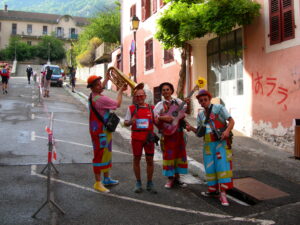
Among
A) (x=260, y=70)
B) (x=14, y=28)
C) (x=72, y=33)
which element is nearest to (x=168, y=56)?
(x=260, y=70)

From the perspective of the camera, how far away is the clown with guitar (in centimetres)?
511

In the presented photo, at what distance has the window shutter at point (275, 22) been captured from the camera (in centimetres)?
859

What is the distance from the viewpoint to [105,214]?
13.8 feet

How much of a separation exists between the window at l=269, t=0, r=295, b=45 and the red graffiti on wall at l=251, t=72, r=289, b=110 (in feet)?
3.28

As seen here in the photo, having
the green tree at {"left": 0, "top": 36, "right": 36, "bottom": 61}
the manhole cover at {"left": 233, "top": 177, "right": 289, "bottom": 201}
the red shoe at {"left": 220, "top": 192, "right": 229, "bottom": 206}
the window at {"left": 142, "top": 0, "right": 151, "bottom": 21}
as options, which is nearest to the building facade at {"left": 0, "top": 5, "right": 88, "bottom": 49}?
the green tree at {"left": 0, "top": 36, "right": 36, "bottom": 61}

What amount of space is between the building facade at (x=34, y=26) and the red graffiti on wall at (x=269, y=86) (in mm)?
65584

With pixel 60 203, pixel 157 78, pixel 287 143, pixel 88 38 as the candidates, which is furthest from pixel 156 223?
pixel 88 38

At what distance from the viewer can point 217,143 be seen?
4.68m

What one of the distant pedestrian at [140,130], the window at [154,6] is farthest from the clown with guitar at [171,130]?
the window at [154,6]

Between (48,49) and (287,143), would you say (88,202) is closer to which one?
(287,143)

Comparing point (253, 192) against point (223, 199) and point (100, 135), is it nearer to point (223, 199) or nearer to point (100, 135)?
point (223, 199)

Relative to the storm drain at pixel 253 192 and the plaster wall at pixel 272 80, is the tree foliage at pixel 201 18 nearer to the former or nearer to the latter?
the plaster wall at pixel 272 80

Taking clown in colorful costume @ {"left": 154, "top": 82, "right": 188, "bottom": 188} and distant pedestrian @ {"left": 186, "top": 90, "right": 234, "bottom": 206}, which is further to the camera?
clown in colorful costume @ {"left": 154, "top": 82, "right": 188, "bottom": 188}

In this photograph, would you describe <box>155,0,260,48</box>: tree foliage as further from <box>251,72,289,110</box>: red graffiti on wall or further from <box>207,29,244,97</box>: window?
<box>251,72,289,110</box>: red graffiti on wall
